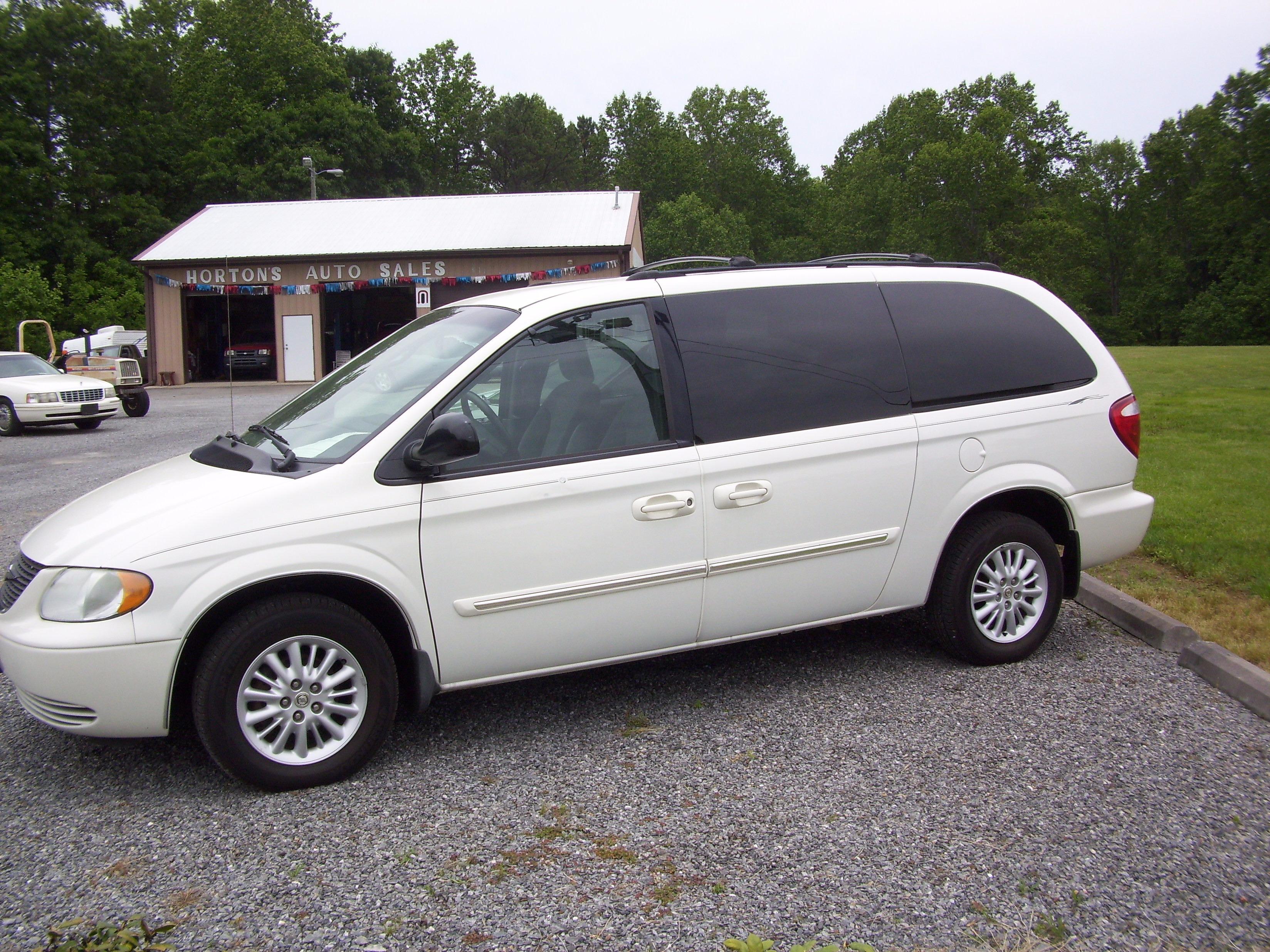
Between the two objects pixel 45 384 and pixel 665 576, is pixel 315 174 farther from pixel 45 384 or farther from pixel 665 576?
pixel 665 576

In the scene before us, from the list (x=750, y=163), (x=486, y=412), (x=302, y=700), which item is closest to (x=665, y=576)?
(x=486, y=412)

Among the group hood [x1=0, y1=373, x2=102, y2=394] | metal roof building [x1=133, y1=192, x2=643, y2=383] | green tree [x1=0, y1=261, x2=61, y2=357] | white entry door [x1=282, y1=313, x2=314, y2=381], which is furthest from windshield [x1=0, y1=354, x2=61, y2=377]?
green tree [x1=0, y1=261, x2=61, y2=357]

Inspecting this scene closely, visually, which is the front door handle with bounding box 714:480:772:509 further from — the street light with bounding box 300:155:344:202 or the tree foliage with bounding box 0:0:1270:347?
the street light with bounding box 300:155:344:202

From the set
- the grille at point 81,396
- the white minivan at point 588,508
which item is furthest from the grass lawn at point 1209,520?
the grille at point 81,396

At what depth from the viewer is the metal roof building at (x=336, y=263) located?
110 feet

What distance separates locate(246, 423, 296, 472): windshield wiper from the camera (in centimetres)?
392

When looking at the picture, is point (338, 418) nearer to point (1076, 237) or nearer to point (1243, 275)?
point (1076, 237)

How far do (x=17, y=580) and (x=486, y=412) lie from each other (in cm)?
181

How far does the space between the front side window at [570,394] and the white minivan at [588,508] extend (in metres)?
0.01

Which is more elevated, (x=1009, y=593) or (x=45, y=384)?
(x=45, y=384)

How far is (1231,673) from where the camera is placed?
4652 mm

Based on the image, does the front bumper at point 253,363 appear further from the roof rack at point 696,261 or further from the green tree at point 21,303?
the roof rack at point 696,261

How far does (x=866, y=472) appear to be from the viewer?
4.57 meters

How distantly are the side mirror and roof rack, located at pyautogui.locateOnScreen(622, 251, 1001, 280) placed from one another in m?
1.22
